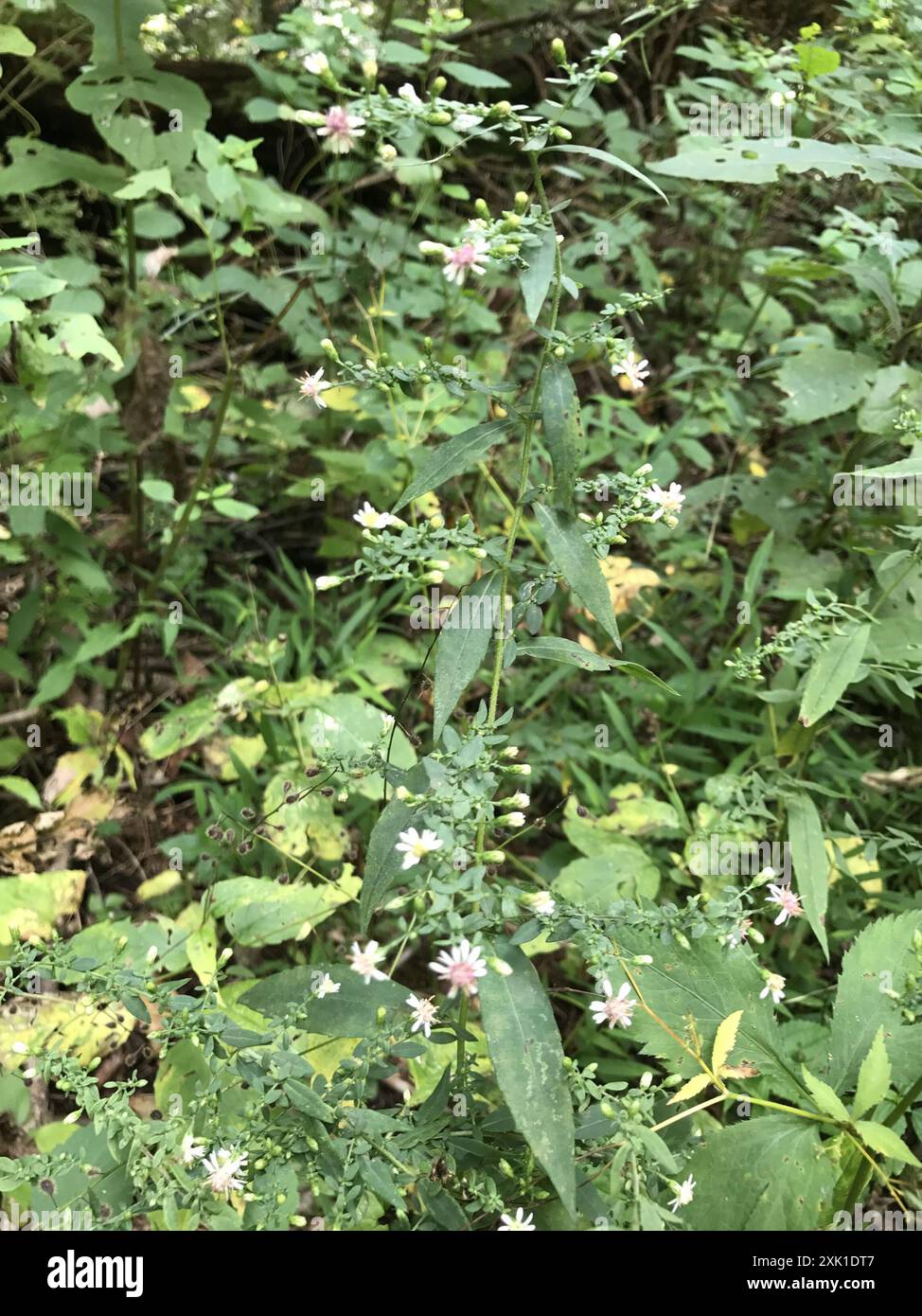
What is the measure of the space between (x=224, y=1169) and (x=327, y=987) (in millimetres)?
252

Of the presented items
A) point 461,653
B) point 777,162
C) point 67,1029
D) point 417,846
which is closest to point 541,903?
point 417,846

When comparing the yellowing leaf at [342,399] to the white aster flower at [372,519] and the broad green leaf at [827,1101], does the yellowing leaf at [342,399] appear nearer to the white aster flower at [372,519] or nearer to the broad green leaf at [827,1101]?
the white aster flower at [372,519]

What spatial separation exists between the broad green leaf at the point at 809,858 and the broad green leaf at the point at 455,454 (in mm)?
1166

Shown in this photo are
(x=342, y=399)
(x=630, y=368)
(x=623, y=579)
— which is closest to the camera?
(x=630, y=368)

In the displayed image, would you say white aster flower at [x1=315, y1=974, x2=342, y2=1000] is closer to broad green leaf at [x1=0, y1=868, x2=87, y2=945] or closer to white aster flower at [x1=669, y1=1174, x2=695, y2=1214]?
white aster flower at [x1=669, y1=1174, x2=695, y2=1214]

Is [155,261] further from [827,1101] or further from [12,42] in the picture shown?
[827,1101]

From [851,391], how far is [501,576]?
1674 mm

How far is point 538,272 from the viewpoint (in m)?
1.15

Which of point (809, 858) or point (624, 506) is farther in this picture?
point (809, 858)

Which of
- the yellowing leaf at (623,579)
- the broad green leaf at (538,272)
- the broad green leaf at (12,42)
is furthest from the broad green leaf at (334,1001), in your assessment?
the broad green leaf at (12,42)

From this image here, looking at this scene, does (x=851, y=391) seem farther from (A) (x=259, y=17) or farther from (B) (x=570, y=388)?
(A) (x=259, y=17)

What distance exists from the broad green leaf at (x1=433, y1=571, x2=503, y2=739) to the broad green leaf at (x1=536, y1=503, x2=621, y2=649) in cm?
11

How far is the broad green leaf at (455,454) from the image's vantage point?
1.23 metres
